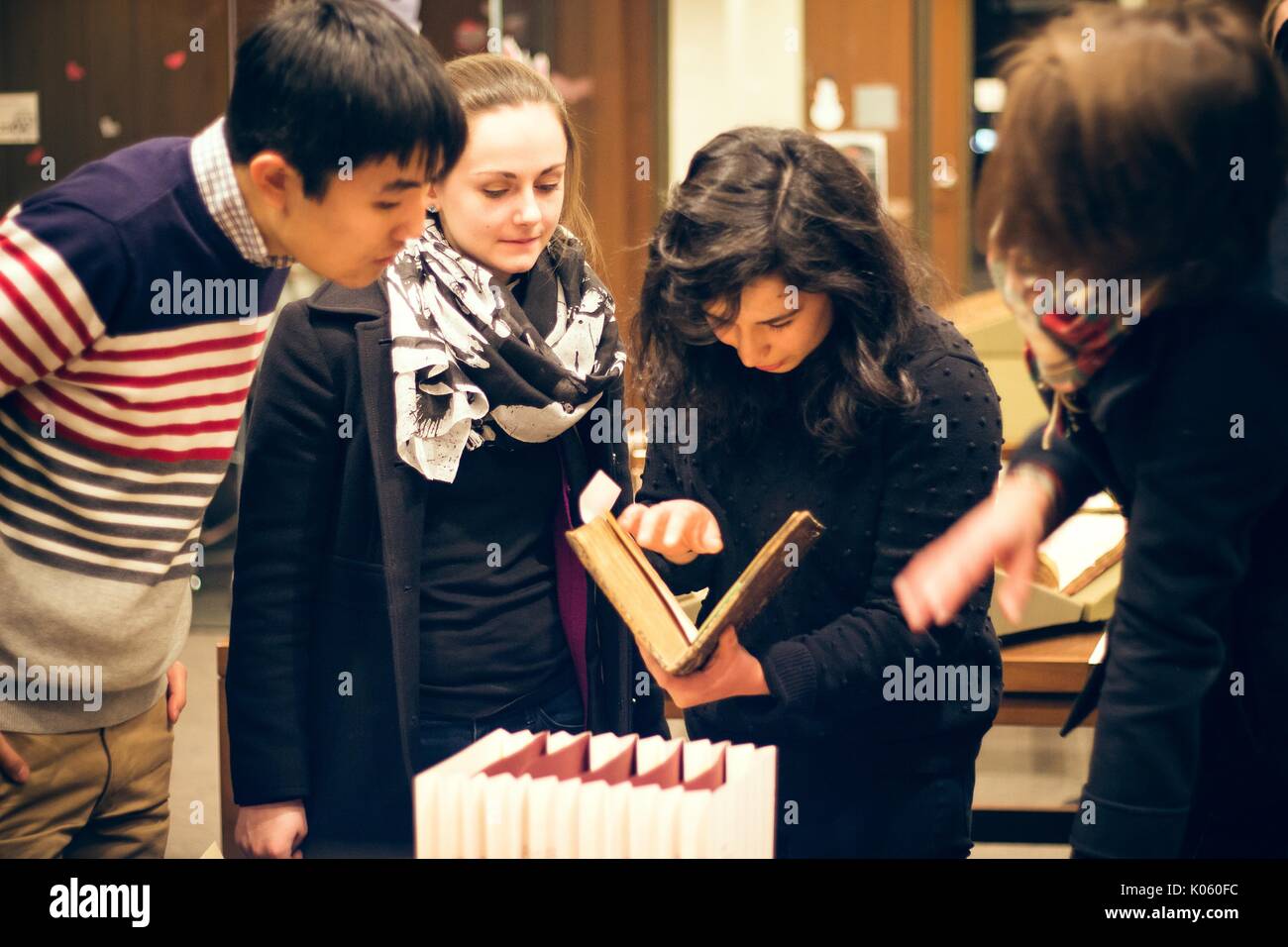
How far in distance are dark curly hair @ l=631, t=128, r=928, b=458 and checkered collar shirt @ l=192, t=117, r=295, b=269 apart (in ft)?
1.49

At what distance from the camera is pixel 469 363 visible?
5.49 ft

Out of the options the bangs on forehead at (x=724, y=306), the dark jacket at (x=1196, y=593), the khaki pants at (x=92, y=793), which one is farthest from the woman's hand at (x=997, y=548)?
the khaki pants at (x=92, y=793)

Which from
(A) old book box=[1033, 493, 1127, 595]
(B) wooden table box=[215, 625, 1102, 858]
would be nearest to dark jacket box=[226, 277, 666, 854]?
(B) wooden table box=[215, 625, 1102, 858]

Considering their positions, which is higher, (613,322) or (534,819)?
(613,322)

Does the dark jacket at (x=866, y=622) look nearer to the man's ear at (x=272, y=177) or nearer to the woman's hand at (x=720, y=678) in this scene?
the woman's hand at (x=720, y=678)

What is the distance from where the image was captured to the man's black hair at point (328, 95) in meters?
1.25

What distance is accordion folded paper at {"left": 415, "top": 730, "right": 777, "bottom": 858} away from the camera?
1.10 metres

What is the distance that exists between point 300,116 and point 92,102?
317 cm

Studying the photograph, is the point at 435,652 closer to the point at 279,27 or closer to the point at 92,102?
the point at 279,27

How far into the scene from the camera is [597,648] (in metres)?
1.73

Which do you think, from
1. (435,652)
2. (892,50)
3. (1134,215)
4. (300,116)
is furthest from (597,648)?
(892,50)

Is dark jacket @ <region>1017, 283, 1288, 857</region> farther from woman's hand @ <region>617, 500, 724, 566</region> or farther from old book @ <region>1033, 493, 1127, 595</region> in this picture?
old book @ <region>1033, 493, 1127, 595</region>

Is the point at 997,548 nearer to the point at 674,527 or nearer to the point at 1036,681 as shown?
the point at 674,527

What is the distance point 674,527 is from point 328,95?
1.83 feet
